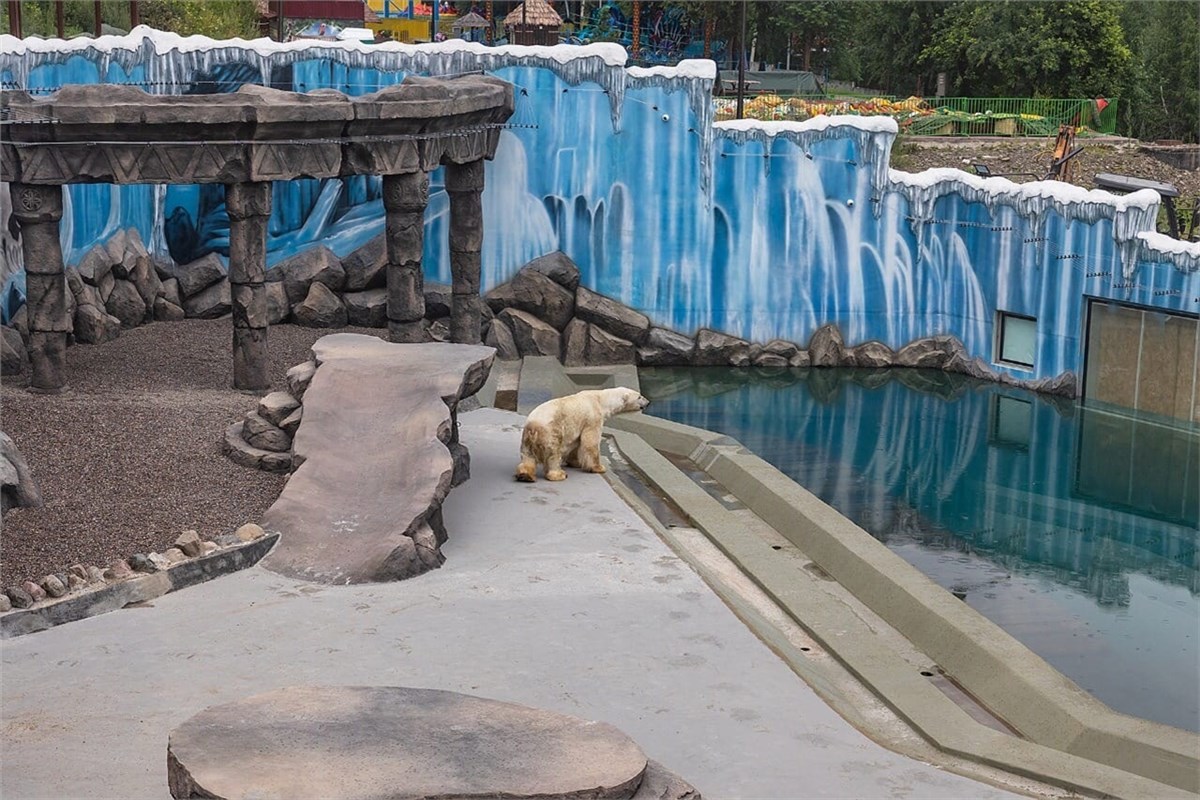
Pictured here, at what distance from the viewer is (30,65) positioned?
19.4 m

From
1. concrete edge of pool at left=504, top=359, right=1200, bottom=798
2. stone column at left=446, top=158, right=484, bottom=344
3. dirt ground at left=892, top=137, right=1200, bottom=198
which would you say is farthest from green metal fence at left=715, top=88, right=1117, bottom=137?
concrete edge of pool at left=504, top=359, right=1200, bottom=798

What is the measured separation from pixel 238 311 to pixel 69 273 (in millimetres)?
4884

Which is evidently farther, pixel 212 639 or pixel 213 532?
pixel 213 532

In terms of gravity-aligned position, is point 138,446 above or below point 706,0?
below

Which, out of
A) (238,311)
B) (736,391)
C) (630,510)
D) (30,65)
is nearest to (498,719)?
(630,510)

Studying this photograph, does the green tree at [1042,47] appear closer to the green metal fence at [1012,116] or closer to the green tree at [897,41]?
the green metal fence at [1012,116]

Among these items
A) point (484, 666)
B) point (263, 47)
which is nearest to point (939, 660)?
point (484, 666)

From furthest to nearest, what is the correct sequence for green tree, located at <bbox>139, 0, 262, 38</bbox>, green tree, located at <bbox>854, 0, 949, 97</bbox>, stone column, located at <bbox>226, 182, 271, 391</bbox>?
green tree, located at <bbox>139, 0, 262, 38</bbox> → green tree, located at <bbox>854, 0, 949, 97</bbox> → stone column, located at <bbox>226, 182, 271, 391</bbox>

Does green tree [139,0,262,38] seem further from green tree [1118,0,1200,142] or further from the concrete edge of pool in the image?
the concrete edge of pool

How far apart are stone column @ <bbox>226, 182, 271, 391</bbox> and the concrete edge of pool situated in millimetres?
3772

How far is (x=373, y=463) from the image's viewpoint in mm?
11227

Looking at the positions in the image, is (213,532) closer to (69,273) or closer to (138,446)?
(138,446)

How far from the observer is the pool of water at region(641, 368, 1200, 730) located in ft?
36.3

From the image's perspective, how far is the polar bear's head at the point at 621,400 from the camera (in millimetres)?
13367
